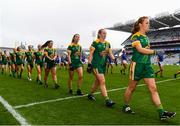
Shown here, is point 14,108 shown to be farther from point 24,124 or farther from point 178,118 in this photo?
point 178,118

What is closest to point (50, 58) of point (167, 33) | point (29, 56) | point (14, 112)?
point (29, 56)

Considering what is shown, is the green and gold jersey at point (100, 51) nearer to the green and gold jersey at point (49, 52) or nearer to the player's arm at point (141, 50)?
the player's arm at point (141, 50)

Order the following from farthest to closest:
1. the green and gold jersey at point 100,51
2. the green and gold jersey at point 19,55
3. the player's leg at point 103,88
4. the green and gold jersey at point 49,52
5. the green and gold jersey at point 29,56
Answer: the green and gold jersey at point 19,55
the green and gold jersey at point 29,56
the green and gold jersey at point 49,52
the green and gold jersey at point 100,51
the player's leg at point 103,88

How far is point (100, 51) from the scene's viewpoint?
9.51 metres

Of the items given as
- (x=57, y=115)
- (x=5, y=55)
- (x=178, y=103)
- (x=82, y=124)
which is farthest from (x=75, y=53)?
(x=5, y=55)

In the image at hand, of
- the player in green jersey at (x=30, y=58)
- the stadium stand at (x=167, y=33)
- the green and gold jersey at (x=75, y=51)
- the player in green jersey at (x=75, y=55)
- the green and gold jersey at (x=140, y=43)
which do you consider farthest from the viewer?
the stadium stand at (x=167, y=33)

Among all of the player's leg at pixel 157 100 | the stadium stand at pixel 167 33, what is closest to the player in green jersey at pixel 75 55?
the player's leg at pixel 157 100

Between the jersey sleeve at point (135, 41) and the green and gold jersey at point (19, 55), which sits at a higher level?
the jersey sleeve at point (135, 41)

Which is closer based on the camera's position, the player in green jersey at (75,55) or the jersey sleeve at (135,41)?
the jersey sleeve at (135,41)

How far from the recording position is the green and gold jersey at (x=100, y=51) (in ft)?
31.1

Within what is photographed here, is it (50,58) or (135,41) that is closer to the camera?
(135,41)

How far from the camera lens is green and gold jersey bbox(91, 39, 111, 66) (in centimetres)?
947

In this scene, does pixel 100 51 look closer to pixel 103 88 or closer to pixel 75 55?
pixel 103 88

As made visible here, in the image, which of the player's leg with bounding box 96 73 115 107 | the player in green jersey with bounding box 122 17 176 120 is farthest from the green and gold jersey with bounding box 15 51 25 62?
the player in green jersey with bounding box 122 17 176 120
